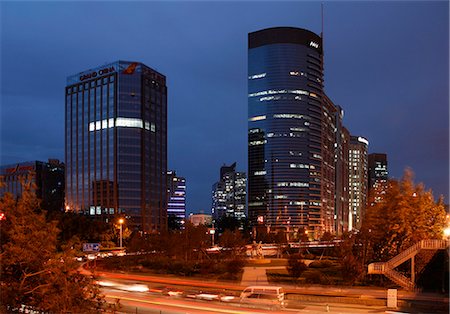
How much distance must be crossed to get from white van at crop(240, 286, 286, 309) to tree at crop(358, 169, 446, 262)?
63.0ft

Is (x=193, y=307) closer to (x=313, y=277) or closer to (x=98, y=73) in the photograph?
(x=313, y=277)

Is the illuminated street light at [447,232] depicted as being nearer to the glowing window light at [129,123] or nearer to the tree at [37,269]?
the tree at [37,269]

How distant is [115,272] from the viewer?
54.3 meters

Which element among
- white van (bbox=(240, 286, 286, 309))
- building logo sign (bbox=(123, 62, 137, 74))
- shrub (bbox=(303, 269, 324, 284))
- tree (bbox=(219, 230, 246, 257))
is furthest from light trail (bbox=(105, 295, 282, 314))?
building logo sign (bbox=(123, 62, 137, 74))

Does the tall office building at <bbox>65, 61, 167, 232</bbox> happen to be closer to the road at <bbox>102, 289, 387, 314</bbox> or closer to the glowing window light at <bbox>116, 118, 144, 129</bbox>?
the glowing window light at <bbox>116, 118, 144, 129</bbox>

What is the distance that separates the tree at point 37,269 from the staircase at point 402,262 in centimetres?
3248

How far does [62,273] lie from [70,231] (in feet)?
251

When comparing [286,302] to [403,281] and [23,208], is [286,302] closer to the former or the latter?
[403,281]

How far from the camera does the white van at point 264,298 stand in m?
30.9

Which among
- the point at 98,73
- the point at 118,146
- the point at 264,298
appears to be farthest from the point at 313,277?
the point at 98,73

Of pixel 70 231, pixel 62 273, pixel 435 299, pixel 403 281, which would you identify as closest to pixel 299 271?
pixel 403 281

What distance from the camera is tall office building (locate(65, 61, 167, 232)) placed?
158625 mm

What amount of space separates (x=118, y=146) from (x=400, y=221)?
125m

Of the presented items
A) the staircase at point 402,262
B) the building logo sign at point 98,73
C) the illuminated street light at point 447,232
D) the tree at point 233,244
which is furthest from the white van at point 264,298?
the building logo sign at point 98,73
